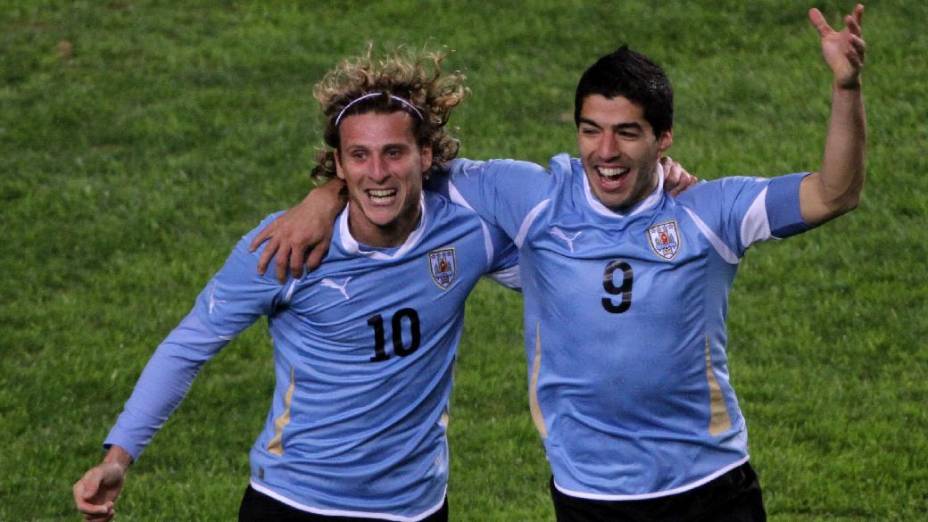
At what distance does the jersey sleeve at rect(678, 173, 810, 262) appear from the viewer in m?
5.75

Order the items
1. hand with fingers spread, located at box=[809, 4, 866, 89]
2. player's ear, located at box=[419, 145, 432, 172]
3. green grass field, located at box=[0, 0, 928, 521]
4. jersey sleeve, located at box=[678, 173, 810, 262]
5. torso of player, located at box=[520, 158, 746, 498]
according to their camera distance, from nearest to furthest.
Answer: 1. hand with fingers spread, located at box=[809, 4, 866, 89]
2. jersey sleeve, located at box=[678, 173, 810, 262]
3. torso of player, located at box=[520, 158, 746, 498]
4. player's ear, located at box=[419, 145, 432, 172]
5. green grass field, located at box=[0, 0, 928, 521]

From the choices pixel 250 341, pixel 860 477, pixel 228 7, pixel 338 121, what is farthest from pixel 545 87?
pixel 338 121

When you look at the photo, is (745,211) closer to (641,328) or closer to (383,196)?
(641,328)

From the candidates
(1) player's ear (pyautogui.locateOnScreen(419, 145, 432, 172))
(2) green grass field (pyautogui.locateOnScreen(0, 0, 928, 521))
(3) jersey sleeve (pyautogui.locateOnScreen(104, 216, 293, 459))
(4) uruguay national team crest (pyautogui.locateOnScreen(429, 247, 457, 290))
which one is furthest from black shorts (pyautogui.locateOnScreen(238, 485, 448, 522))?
(2) green grass field (pyautogui.locateOnScreen(0, 0, 928, 521))

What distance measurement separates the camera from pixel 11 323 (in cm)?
1139

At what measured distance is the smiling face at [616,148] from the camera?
5879 mm

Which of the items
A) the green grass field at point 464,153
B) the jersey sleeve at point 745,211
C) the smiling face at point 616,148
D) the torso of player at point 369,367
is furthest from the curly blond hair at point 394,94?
the green grass field at point 464,153

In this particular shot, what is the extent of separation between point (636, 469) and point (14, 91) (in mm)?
9861

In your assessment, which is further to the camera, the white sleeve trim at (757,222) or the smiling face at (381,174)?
the smiling face at (381,174)

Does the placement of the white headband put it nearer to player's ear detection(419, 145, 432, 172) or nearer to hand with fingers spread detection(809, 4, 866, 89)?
player's ear detection(419, 145, 432, 172)

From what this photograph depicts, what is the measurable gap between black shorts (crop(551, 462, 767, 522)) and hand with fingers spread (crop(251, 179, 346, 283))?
1147 mm

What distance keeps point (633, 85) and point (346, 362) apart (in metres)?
1.31

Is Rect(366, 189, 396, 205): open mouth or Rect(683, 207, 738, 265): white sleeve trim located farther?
Rect(366, 189, 396, 205): open mouth

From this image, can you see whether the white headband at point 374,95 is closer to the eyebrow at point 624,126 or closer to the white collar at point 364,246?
the white collar at point 364,246
